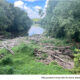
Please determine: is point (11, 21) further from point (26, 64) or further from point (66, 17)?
point (66, 17)

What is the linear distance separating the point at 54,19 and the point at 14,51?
250 cm

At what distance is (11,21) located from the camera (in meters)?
4.70

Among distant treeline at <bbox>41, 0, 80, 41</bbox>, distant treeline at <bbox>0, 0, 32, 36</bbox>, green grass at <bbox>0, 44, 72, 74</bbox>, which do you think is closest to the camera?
green grass at <bbox>0, 44, 72, 74</bbox>

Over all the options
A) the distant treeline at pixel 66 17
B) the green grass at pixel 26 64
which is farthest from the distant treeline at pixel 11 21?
the distant treeline at pixel 66 17

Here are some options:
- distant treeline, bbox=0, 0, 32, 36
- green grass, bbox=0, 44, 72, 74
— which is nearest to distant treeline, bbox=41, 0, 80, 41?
distant treeline, bbox=0, 0, 32, 36

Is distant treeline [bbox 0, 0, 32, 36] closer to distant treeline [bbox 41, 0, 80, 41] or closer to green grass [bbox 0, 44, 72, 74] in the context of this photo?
green grass [bbox 0, 44, 72, 74]

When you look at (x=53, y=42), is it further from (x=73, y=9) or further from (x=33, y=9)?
(x=33, y=9)

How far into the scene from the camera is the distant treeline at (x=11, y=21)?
159 inches

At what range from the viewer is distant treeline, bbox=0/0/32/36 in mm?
4037

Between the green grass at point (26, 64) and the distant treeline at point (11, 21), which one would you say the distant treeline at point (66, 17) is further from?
the green grass at point (26, 64)

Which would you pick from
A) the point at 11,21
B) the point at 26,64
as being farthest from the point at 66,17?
the point at 26,64

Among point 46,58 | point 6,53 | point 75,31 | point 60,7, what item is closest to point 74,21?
point 75,31

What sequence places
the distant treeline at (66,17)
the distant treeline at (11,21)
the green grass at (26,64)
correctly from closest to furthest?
1. the green grass at (26,64)
2. the distant treeline at (11,21)
3. the distant treeline at (66,17)

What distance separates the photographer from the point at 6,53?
3.46 metres
